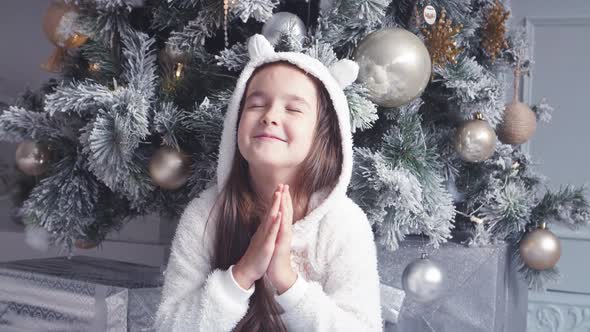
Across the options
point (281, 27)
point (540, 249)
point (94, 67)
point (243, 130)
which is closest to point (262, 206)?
point (243, 130)

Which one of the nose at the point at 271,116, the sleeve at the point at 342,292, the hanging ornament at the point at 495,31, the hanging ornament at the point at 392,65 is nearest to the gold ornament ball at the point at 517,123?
the hanging ornament at the point at 495,31

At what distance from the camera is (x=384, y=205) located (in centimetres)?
81

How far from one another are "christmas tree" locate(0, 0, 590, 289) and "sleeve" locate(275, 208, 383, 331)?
0.34 feet

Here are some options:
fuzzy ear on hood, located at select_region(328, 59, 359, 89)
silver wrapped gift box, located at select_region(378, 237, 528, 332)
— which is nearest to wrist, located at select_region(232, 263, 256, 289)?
fuzzy ear on hood, located at select_region(328, 59, 359, 89)

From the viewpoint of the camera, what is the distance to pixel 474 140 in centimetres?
95

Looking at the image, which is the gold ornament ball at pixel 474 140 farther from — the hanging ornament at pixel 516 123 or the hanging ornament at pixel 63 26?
the hanging ornament at pixel 63 26

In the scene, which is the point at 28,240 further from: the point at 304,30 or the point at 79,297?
the point at 304,30

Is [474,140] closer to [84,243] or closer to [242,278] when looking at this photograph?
[242,278]

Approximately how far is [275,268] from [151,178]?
28 cm

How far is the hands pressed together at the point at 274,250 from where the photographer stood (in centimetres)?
65

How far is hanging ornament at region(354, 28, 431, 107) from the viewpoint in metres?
0.79

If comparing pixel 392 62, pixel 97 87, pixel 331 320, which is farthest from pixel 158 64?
pixel 331 320

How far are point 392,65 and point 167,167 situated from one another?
331 millimetres

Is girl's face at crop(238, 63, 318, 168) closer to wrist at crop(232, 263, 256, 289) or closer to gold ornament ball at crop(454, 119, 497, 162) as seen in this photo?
wrist at crop(232, 263, 256, 289)
